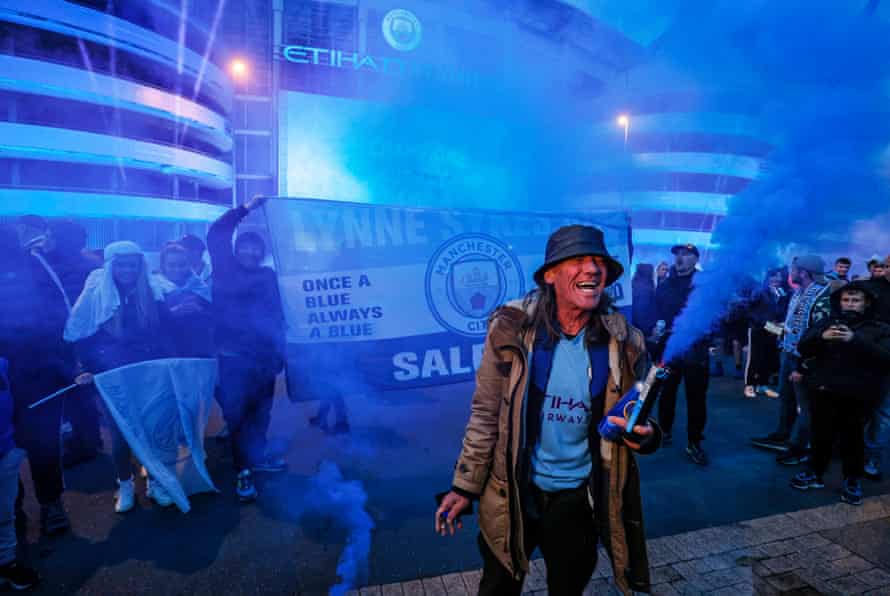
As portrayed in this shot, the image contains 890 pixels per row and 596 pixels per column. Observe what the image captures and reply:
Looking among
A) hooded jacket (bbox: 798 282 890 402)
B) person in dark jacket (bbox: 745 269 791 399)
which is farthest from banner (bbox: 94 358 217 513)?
person in dark jacket (bbox: 745 269 791 399)

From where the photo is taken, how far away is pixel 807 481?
3.58m

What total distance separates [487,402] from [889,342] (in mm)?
3559

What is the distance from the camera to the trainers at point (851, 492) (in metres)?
3.31

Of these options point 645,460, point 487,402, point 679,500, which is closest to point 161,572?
point 487,402

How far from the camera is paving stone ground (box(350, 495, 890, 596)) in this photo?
7.81 feet

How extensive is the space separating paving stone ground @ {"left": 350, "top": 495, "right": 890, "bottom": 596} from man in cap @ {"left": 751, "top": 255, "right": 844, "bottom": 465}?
3.21 ft

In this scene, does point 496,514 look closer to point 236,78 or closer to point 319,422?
point 319,422

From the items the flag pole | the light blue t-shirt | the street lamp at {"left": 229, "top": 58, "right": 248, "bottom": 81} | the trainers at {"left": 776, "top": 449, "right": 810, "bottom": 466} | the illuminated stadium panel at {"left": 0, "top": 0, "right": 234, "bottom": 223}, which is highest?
the street lamp at {"left": 229, "top": 58, "right": 248, "bottom": 81}

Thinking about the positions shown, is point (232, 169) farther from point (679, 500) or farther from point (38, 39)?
point (679, 500)

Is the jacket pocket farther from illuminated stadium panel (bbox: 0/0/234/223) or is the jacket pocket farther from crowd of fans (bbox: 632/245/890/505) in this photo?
illuminated stadium panel (bbox: 0/0/234/223)

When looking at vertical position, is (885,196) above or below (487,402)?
above

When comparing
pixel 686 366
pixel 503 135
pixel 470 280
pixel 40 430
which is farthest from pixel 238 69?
pixel 686 366

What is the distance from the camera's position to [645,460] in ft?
13.4

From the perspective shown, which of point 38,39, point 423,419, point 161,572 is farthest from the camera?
point 38,39
